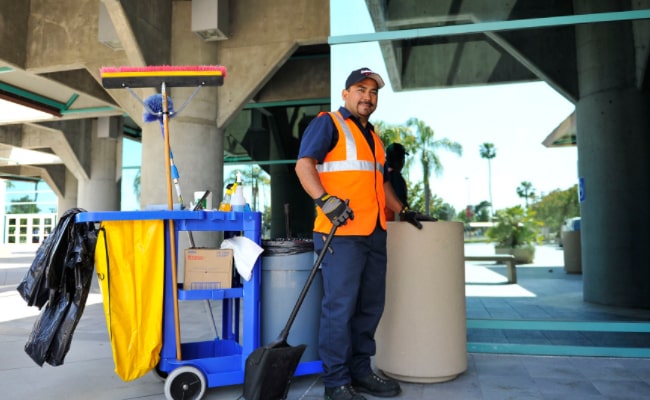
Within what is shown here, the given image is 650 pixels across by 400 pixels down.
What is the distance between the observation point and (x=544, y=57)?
4.77m

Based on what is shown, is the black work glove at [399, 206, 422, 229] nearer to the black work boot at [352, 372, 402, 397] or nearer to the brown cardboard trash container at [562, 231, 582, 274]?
the black work boot at [352, 372, 402, 397]

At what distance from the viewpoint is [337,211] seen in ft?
7.98

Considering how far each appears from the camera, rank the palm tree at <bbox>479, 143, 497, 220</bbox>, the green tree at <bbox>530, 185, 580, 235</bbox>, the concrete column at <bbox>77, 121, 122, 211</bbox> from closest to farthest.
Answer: the palm tree at <bbox>479, 143, 497, 220</bbox> < the green tree at <bbox>530, 185, 580, 235</bbox> < the concrete column at <bbox>77, 121, 122, 211</bbox>

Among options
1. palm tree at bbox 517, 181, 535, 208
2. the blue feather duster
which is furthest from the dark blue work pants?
palm tree at bbox 517, 181, 535, 208

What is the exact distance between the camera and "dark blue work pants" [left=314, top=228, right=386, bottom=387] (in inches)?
102

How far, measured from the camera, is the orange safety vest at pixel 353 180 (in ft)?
8.65

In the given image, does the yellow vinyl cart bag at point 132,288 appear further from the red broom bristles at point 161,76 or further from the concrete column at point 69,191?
the concrete column at point 69,191

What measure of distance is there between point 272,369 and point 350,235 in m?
0.79

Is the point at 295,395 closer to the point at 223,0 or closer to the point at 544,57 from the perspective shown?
the point at 544,57

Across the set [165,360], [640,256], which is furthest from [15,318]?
[640,256]

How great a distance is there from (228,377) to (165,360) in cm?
36

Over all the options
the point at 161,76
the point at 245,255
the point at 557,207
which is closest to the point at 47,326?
the point at 245,255

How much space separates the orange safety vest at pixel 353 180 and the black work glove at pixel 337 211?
0.55 feet

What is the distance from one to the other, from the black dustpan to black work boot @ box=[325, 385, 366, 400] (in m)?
0.27
